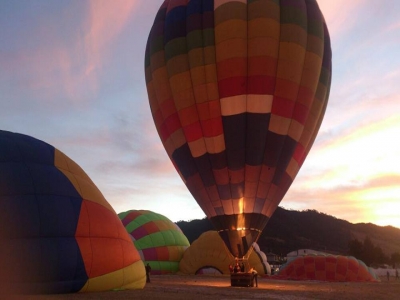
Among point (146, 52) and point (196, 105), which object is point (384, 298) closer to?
point (196, 105)

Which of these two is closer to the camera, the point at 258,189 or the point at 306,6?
the point at 258,189

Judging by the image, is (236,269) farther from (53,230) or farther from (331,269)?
(331,269)

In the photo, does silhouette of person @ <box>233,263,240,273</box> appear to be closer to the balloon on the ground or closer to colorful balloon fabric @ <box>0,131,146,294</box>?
colorful balloon fabric @ <box>0,131,146,294</box>

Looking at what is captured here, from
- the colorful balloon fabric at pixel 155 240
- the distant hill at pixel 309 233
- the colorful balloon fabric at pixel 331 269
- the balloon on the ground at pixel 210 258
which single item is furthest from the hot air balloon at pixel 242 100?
the distant hill at pixel 309 233

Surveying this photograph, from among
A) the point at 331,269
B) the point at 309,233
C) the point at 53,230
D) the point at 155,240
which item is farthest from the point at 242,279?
the point at 309,233

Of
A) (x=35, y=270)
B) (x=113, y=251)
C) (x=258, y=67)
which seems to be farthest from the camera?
(x=258, y=67)

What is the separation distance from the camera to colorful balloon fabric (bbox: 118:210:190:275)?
21938 mm

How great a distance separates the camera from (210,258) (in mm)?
21797

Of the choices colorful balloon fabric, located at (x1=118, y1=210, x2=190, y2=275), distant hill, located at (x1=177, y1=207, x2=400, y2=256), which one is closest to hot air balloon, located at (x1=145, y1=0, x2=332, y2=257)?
colorful balloon fabric, located at (x1=118, y1=210, x2=190, y2=275)

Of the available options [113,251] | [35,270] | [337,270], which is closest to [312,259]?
[337,270]

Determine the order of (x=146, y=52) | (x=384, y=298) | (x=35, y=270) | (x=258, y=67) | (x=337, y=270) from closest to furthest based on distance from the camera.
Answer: (x=35, y=270), (x=384, y=298), (x=258, y=67), (x=146, y=52), (x=337, y=270)

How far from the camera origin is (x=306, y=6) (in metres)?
13.5

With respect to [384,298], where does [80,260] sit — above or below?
above

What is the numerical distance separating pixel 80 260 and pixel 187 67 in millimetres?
6965
